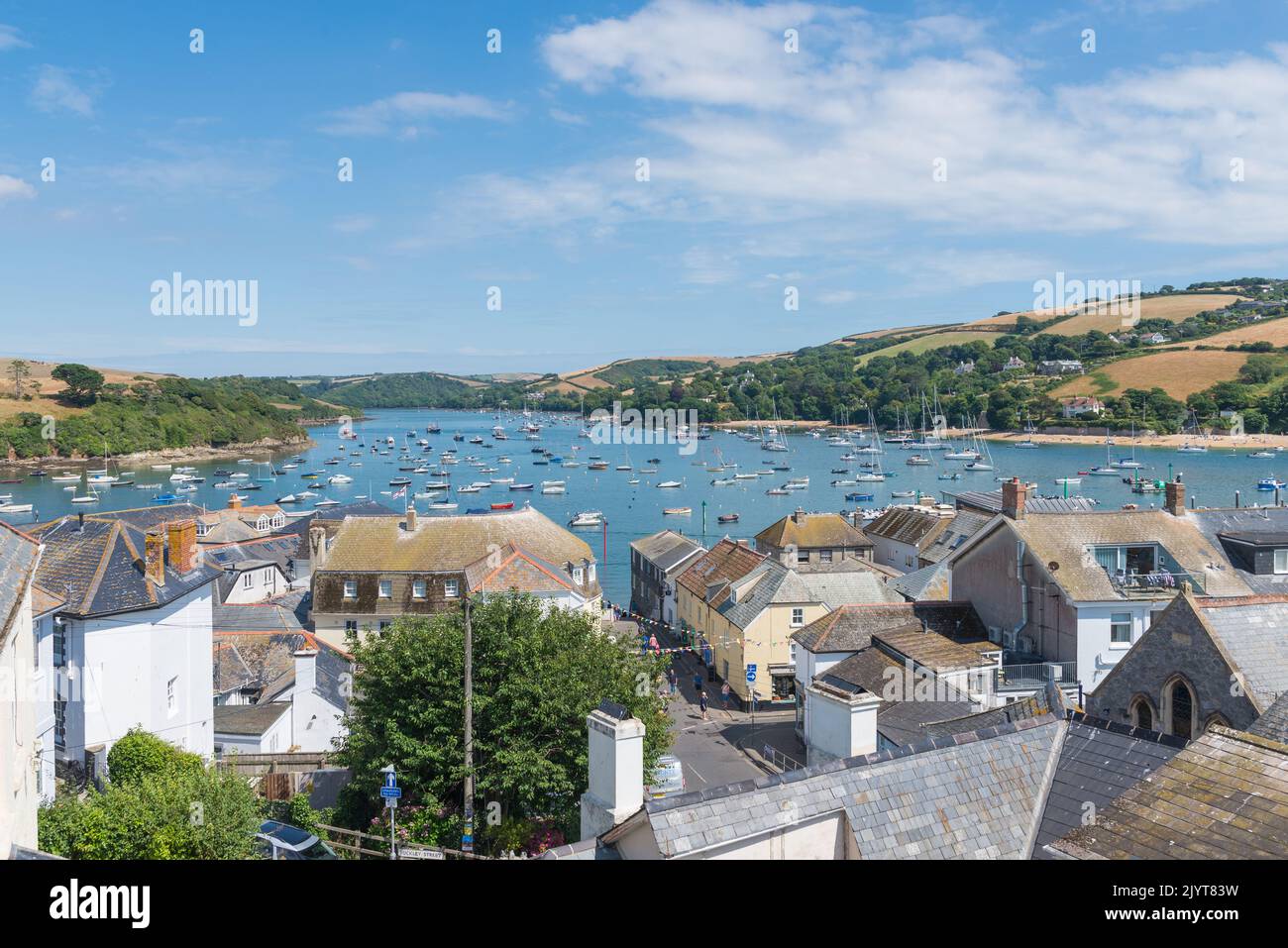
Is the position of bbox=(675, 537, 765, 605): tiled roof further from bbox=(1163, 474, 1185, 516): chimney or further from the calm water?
the calm water

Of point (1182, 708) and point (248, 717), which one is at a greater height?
point (1182, 708)

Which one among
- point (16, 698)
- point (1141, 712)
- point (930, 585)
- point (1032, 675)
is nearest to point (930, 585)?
point (930, 585)

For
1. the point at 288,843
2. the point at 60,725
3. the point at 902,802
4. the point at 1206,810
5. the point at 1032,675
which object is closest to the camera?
the point at 1206,810

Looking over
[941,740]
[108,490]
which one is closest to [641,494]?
[108,490]

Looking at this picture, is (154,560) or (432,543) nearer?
(154,560)

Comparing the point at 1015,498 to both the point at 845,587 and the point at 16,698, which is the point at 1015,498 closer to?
the point at 845,587

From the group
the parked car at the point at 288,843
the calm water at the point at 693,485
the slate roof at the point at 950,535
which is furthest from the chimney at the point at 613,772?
the calm water at the point at 693,485

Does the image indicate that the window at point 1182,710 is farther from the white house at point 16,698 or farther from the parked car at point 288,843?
the white house at point 16,698

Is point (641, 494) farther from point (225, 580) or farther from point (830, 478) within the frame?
point (225, 580)
